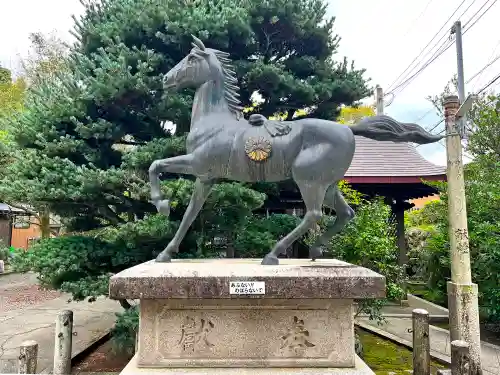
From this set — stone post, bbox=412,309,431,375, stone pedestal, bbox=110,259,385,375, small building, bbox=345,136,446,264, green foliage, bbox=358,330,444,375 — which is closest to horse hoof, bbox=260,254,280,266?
stone pedestal, bbox=110,259,385,375

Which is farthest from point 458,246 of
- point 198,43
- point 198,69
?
point 198,43

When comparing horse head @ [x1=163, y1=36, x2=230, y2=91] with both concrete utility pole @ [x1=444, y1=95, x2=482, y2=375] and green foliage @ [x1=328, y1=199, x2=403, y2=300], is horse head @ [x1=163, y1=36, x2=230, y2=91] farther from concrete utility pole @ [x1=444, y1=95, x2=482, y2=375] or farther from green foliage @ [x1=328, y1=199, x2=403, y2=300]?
concrete utility pole @ [x1=444, y1=95, x2=482, y2=375]

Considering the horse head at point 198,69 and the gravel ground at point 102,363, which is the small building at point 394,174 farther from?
the gravel ground at point 102,363

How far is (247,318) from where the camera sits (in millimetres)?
2561

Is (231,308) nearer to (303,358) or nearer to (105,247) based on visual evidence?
(303,358)

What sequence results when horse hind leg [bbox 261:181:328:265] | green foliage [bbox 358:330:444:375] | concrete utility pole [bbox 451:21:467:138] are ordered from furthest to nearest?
concrete utility pole [bbox 451:21:467:138]
green foliage [bbox 358:330:444:375]
horse hind leg [bbox 261:181:328:265]

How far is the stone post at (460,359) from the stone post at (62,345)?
150 inches

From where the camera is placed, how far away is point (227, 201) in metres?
4.48

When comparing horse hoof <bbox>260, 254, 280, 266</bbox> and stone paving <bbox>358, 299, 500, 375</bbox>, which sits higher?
horse hoof <bbox>260, 254, 280, 266</bbox>

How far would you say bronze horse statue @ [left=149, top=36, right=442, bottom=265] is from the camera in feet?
9.40

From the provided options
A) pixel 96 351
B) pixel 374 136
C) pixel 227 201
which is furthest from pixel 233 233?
pixel 96 351

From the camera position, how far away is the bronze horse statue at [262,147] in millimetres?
2865

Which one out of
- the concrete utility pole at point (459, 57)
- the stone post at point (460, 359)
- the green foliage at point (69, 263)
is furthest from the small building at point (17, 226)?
the concrete utility pole at point (459, 57)

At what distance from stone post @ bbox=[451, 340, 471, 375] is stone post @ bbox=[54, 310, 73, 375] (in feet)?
12.5
